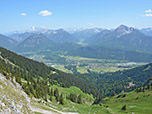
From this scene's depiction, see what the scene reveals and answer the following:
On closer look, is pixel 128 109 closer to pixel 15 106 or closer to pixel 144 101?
pixel 144 101

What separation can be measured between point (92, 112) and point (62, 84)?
253 ft

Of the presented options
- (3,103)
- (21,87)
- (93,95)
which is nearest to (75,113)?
(21,87)

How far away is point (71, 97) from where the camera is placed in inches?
4970

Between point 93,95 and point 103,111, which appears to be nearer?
point 103,111

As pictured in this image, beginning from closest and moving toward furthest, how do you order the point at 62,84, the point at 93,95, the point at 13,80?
the point at 13,80, the point at 62,84, the point at 93,95

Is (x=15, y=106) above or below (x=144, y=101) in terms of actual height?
above

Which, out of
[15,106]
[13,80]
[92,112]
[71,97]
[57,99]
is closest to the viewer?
[15,106]

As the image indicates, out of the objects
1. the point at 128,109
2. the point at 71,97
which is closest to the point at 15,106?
the point at 128,109

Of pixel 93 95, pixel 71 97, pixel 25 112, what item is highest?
pixel 25 112

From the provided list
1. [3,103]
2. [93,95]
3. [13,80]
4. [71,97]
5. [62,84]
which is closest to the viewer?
[3,103]

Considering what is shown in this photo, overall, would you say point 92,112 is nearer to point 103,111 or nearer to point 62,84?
point 103,111

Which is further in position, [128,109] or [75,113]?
[128,109]

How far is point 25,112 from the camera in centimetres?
5162

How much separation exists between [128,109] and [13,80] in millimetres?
69242
